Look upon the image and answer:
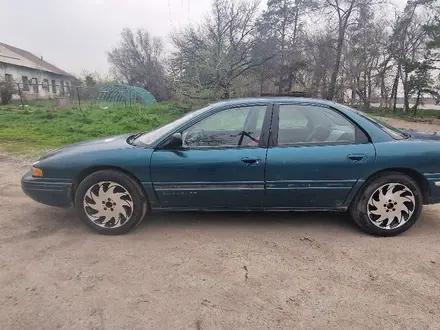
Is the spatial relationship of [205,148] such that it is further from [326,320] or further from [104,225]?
[326,320]

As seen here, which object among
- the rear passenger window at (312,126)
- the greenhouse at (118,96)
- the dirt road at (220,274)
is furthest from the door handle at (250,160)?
the greenhouse at (118,96)

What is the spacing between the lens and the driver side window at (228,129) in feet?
10.8

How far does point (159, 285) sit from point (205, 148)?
1.42 meters

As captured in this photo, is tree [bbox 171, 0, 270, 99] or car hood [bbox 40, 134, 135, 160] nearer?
car hood [bbox 40, 134, 135, 160]

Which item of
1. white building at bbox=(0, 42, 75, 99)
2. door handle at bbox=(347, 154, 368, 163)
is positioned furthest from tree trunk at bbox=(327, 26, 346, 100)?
door handle at bbox=(347, 154, 368, 163)

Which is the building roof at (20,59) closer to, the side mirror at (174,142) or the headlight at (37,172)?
the headlight at (37,172)

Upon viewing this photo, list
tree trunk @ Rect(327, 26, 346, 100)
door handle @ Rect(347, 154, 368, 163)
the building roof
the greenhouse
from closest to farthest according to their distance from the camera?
door handle @ Rect(347, 154, 368, 163) < tree trunk @ Rect(327, 26, 346, 100) < the greenhouse < the building roof

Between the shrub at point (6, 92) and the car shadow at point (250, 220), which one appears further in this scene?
the shrub at point (6, 92)

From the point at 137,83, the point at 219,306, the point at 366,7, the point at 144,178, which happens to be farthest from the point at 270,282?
the point at 137,83

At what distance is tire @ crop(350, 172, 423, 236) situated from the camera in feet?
10.6

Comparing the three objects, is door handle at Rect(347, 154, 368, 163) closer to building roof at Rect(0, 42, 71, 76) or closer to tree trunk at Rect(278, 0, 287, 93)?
tree trunk at Rect(278, 0, 287, 93)

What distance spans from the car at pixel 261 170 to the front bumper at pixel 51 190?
0.01 m

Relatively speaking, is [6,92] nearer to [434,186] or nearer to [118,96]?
[118,96]

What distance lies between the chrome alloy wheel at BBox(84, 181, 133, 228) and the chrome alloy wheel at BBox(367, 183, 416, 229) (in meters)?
2.54
